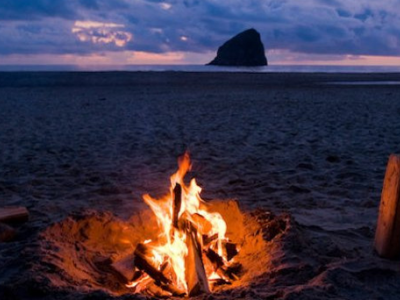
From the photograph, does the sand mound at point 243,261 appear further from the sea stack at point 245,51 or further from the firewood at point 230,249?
the sea stack at point 245,51

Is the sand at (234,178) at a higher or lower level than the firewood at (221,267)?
higher

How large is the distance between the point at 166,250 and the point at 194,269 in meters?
0.47

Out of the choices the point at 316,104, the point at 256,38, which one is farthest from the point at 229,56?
the point at 316,104

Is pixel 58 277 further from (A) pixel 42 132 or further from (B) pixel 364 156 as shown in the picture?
(A) pixel 42 132

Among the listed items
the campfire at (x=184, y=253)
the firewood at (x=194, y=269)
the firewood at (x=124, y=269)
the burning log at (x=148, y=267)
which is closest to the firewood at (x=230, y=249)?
the campfire at (x=184, y=253)

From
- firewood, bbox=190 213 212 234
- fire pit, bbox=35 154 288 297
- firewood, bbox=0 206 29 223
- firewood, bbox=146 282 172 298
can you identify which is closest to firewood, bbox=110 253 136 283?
fire pit, bbox=35 154 288 297

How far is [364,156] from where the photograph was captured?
8773mm

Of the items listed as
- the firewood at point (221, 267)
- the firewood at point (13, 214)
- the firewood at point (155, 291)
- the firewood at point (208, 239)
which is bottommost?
the firewood at point (155, 291)

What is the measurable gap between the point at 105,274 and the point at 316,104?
51.7ft

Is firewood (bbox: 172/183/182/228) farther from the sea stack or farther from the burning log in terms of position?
the sea stack

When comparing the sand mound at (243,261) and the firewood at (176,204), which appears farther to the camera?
the firewood at (176,204)

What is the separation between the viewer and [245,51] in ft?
474

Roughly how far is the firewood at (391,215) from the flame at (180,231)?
4.44ft

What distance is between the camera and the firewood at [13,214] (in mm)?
5352
